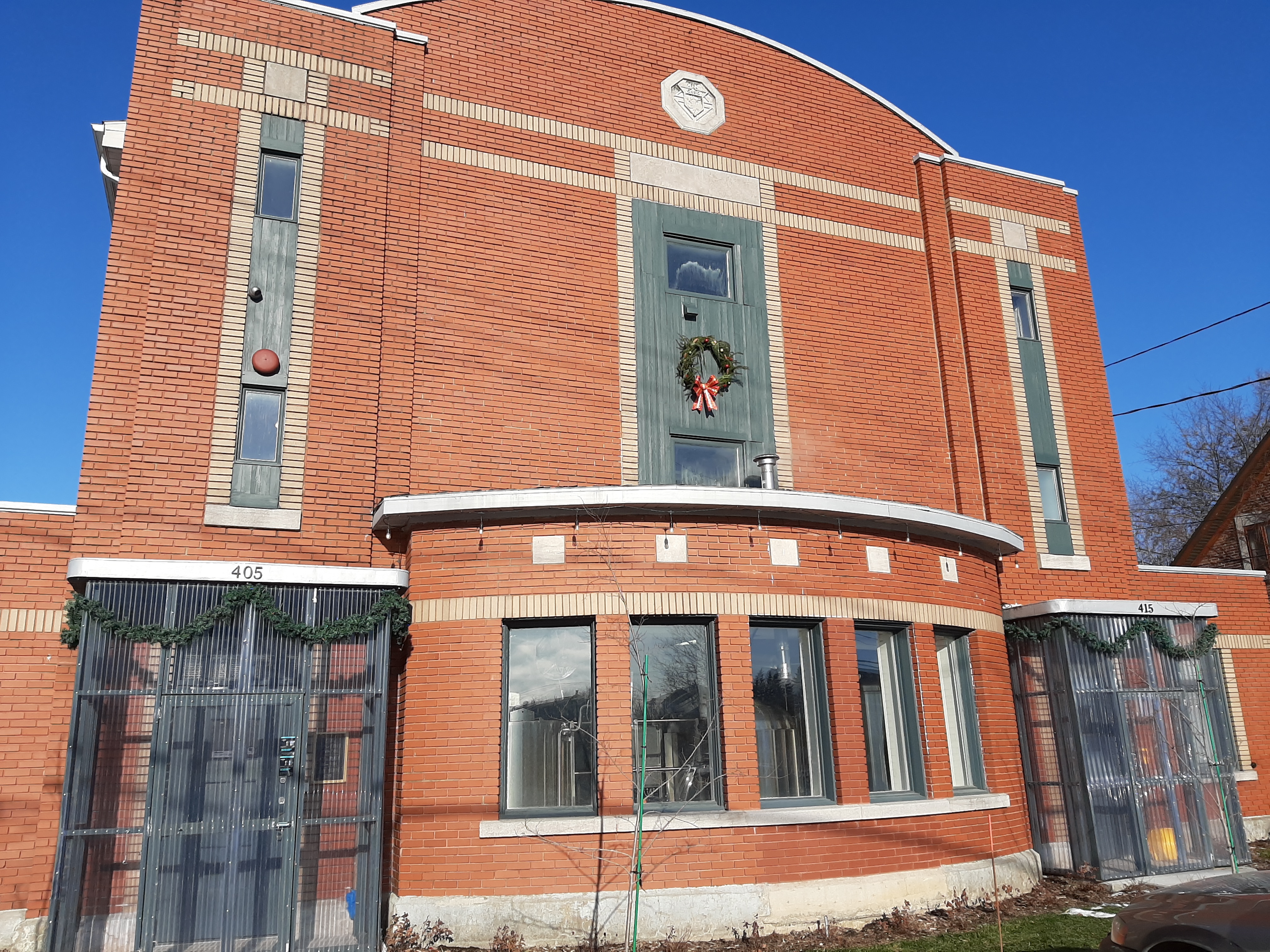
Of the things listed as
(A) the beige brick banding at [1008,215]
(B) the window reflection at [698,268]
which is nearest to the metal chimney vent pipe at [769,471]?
(B) the window reflection at [698,268]

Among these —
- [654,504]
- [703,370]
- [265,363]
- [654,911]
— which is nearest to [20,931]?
[654,911]

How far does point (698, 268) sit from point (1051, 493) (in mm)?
7487

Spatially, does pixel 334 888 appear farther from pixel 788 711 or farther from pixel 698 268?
pixel 698 268

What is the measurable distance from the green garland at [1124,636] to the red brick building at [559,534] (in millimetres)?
85

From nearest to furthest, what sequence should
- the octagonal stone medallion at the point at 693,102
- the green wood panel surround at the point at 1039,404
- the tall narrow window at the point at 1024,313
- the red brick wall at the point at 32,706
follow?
1. the red brick wall at the point at 32,706
2. the octagonal stone medallion at the point at 693,102
3. the green wood panel surround at the point at 1039,404
4. the tall narrow window at the point at 1024,313

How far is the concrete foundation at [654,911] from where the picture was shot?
32.4 ft

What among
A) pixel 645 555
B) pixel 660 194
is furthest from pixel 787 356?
pixel 645 555

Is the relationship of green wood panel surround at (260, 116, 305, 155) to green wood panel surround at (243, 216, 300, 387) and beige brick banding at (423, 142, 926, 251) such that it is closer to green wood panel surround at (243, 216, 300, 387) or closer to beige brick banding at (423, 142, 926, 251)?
green wood panel surround at (243, 216, 300, 387)

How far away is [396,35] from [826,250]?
7702 mm

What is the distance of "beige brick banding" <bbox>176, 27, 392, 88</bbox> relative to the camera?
13320 mm

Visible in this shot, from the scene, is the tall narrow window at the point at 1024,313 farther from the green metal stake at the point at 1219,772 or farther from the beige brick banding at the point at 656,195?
the green metal stake at the point at 1219,772

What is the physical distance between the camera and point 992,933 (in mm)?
10438

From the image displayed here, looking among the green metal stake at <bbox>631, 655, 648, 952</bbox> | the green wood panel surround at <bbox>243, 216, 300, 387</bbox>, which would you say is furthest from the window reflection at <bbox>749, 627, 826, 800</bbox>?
the green wood panel surround at <bbox>243, 216, 300, 387</bbox>

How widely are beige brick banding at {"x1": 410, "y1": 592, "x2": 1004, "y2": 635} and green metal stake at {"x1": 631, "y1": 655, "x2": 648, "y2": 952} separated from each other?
659mm
